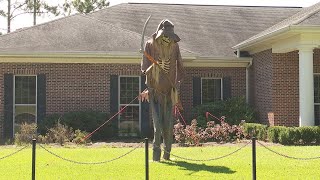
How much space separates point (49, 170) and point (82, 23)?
Answer: 1165 cm

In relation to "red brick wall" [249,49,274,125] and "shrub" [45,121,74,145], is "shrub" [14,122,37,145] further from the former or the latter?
"red brick wall" [249,49,274,125]

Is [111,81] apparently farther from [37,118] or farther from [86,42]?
[37,118]

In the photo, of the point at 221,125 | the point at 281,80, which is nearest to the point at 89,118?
the point at 221,125

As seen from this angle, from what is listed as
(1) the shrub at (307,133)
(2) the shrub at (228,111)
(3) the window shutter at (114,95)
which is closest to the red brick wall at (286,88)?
(2) the shrub at (228,111)

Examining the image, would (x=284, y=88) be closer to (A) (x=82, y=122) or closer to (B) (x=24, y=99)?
(A) (x=82, y=122)

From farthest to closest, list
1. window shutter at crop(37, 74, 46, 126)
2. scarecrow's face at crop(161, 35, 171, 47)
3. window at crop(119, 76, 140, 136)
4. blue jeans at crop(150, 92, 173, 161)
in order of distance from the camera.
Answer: window at crop(119, 76, 140, 136), window shutter at crop(37, 74, 46, 126), blue jeans at crop(150, 92, 173, 161), scarecrow's face at crop(161, 35, 171, 47)

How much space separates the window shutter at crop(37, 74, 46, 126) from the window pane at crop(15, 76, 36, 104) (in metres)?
0.25

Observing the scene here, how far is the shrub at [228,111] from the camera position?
64.6 ft

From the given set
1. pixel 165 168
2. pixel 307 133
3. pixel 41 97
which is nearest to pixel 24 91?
pixel 41 97

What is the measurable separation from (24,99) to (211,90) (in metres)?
7.03

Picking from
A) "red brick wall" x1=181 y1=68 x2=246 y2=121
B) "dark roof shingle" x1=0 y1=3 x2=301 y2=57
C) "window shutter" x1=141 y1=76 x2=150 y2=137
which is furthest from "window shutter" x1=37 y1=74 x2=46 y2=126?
"red brick wall" x1=181 y1=68 x2=246 y2=121

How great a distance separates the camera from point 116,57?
63.7 ft

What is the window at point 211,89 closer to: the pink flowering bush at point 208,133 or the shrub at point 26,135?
the pink flowering bush at point 208,133

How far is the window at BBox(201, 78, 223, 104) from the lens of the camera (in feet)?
70.0
